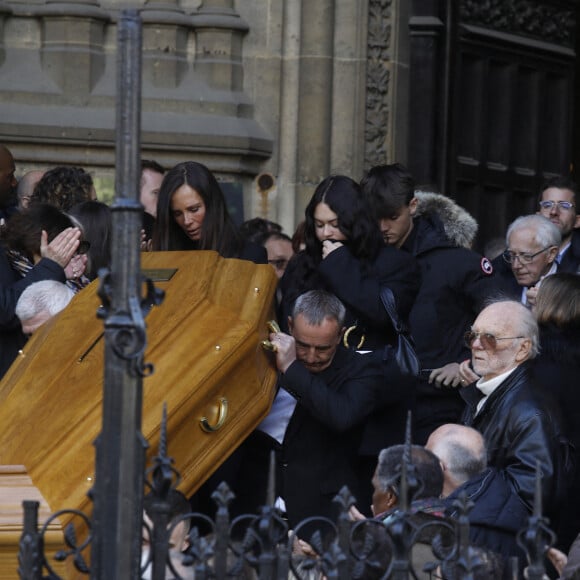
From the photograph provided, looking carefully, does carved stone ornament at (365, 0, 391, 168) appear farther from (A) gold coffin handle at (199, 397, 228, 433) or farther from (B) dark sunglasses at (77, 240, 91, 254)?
(A) gold coffin handle at (199, 397, 228, 433)

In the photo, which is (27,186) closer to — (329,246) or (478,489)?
(329,246)

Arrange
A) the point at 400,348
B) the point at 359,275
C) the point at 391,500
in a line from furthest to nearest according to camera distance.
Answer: the point at 359,275 → the point at 400,348 → the point at 391,500

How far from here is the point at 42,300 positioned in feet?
20.3

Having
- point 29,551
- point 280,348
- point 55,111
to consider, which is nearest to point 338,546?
point 29,551

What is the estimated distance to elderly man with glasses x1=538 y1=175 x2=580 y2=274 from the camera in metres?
7.76

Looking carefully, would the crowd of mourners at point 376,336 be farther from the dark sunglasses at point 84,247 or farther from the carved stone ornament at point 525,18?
the carved stone ornament at point 525,18

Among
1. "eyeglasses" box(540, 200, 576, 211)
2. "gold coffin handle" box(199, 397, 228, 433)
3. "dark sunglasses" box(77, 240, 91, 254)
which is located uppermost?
"eyeglasses" box(540, 200, 576, 211)

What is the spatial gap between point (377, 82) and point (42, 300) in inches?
156

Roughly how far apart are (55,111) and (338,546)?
573 centimetres

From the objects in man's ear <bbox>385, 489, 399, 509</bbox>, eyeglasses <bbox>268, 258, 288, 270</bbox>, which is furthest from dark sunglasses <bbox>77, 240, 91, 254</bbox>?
man's ear <bbox>385, 489, 399, 509</bbox>

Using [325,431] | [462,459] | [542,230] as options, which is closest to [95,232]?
[325,431]

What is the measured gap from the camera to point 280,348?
5.82m

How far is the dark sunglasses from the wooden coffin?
724 millimetres

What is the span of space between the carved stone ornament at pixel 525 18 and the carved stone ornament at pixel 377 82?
20.3 inches
